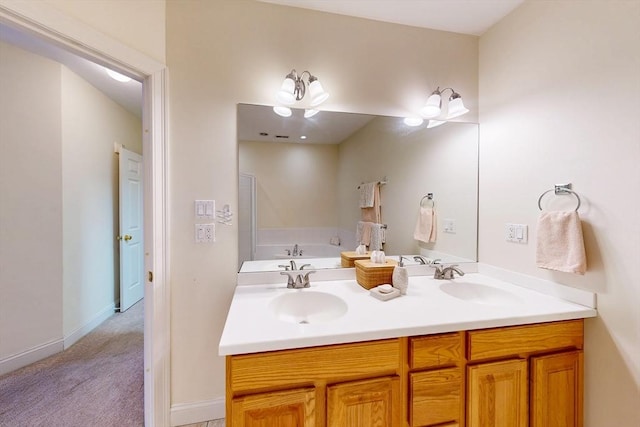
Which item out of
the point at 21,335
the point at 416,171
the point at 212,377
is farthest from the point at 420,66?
the point at 21,335

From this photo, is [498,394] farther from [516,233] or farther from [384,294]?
[516,233]

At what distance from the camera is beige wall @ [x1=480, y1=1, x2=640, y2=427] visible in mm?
1065

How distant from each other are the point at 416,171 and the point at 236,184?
1.26 meters

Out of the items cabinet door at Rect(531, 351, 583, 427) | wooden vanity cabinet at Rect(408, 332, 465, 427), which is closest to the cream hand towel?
cabinet door at Rect(531, 351, 583, 427)

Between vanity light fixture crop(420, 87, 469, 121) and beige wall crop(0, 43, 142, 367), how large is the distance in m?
2.99

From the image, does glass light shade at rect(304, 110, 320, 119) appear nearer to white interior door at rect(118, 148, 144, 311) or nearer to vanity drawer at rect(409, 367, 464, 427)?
vanity drawer at rect(409, 367, 464, 427)

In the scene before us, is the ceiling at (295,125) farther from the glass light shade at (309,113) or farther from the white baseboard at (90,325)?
the white baseboard at (90,325)

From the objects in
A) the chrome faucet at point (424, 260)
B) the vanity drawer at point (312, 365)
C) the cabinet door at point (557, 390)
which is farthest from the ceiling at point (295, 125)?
the cabinet door at point (557, 390)

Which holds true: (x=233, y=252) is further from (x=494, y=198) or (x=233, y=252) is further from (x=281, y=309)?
(x=494, y=198)

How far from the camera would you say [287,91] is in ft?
4.83

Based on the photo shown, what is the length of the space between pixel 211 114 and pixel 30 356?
95.2 inches

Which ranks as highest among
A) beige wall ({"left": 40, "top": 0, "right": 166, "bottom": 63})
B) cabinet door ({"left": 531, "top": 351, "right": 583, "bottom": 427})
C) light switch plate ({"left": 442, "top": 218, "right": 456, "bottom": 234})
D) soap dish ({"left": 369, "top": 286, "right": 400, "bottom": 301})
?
beige wall ({"left": 40, "top": 0, "right": 166, "bottom": 63})

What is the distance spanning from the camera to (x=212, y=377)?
149 centimetres

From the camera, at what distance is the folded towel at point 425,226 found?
6.01 ft
